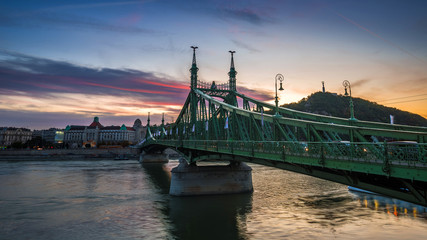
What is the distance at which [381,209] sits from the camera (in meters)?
27.8

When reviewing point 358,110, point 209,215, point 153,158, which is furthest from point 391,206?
point 358,110

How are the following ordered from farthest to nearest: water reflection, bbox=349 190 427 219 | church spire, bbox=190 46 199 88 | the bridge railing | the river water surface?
church spire, bbox=190 46 199 88 → water reflection, bbox=349 190 427 219 → the river water surface → the bridge railing

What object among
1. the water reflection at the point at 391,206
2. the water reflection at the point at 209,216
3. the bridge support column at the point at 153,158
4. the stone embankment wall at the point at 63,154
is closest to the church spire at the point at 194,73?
the water reflection at the point at 209,216

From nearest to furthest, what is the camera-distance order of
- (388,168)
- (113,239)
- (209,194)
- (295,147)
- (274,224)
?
(388,168) → (295,147) → (113,239) → (274,224) → (209,194)

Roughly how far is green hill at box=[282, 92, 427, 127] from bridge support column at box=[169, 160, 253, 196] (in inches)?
4129

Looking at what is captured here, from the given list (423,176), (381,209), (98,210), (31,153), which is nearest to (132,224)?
(98,210)

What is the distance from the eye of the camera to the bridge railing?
9997 mm

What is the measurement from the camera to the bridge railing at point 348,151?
10.00 m

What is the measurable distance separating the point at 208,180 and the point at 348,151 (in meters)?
24.2

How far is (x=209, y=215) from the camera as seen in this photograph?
26.4m

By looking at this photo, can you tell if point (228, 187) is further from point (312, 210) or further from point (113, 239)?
point (113, 239)

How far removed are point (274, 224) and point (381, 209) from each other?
1269cm

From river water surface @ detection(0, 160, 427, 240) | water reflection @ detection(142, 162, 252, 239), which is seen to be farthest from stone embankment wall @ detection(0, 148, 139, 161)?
water reflection @ detection(142, 162, 252, 239)

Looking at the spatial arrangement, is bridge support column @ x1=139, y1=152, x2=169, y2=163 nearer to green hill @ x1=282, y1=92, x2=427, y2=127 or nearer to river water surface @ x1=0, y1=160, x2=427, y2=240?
river water surface @ x1=0, y1=160, x2=427, y2=240
